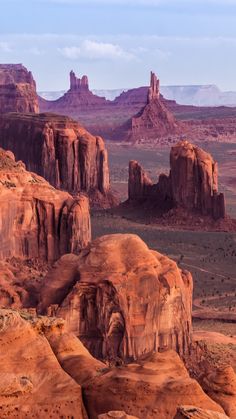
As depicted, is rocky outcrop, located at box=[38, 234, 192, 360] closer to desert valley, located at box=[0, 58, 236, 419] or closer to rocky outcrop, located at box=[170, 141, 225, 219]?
desert valley, located at box=[0, 58, 236, 419]

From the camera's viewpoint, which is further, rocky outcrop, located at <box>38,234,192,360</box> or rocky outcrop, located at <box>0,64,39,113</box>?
rocky outcrop, located at <box>0,64,39,113</box>

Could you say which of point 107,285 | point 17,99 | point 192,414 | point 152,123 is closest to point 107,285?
point 107,285

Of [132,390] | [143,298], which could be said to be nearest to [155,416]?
[132,390]

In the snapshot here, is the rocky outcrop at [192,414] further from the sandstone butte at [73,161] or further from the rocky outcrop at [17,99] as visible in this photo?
the rocky outcrop at [17,99]

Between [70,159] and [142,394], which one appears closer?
[142,394]

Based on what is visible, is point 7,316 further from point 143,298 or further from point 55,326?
point 143,298

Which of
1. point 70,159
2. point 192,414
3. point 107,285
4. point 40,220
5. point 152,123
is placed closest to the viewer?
point 192,414

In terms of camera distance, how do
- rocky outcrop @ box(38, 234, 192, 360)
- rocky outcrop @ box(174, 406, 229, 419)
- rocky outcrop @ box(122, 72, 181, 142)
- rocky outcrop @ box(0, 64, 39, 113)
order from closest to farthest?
rocky outcrop @ box(174, 406, 229, 419), rocky outcrop @ box(38, 234, 192, 360), rocky outcrop @ box(0, 64, 39, 113), rocky outcrop @ box(122, 72, 181, 142)

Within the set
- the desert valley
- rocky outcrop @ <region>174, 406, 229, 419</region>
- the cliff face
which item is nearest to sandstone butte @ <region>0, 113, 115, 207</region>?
the cliff face

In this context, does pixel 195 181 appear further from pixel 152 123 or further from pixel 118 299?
pixel 152 123
